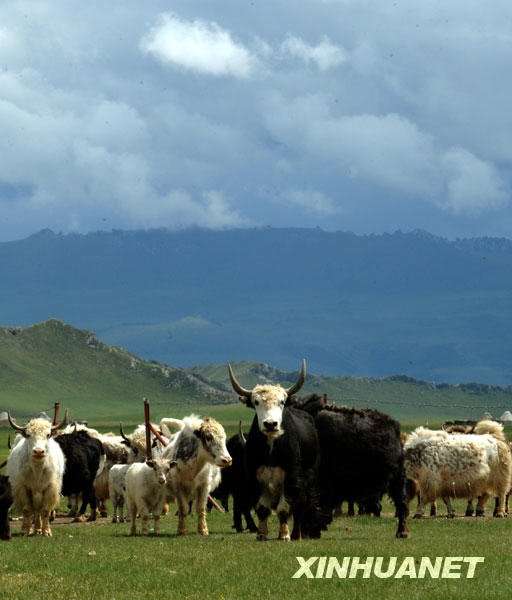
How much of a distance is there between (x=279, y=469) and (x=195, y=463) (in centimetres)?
321

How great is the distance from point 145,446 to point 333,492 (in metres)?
8.29

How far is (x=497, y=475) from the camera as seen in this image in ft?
82.7

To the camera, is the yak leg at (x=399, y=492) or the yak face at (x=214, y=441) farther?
the yak face at (x=214, y=441)

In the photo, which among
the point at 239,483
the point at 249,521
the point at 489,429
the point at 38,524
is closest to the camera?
the point at 249,521

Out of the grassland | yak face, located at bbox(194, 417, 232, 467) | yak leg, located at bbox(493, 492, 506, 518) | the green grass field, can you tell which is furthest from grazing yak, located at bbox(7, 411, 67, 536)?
yak leg, located at bbox(493, 492, 506, 518)

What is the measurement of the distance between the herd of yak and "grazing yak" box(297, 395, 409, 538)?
0.05 ft

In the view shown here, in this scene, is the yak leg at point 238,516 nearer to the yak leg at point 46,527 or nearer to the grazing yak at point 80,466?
the yak leg at point 46,527

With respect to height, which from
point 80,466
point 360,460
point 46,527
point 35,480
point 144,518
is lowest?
point 46,527

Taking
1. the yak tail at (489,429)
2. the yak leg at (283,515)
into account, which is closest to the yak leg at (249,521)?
the yak leg at (283,515)

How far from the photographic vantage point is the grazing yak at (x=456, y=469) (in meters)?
24.9

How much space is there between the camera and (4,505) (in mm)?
17734

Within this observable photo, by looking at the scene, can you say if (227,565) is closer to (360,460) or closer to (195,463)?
(360,460)

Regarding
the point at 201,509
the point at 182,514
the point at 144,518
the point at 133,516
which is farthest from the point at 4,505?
the point at 201,509

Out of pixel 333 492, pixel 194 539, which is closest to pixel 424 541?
pixel 333 492
